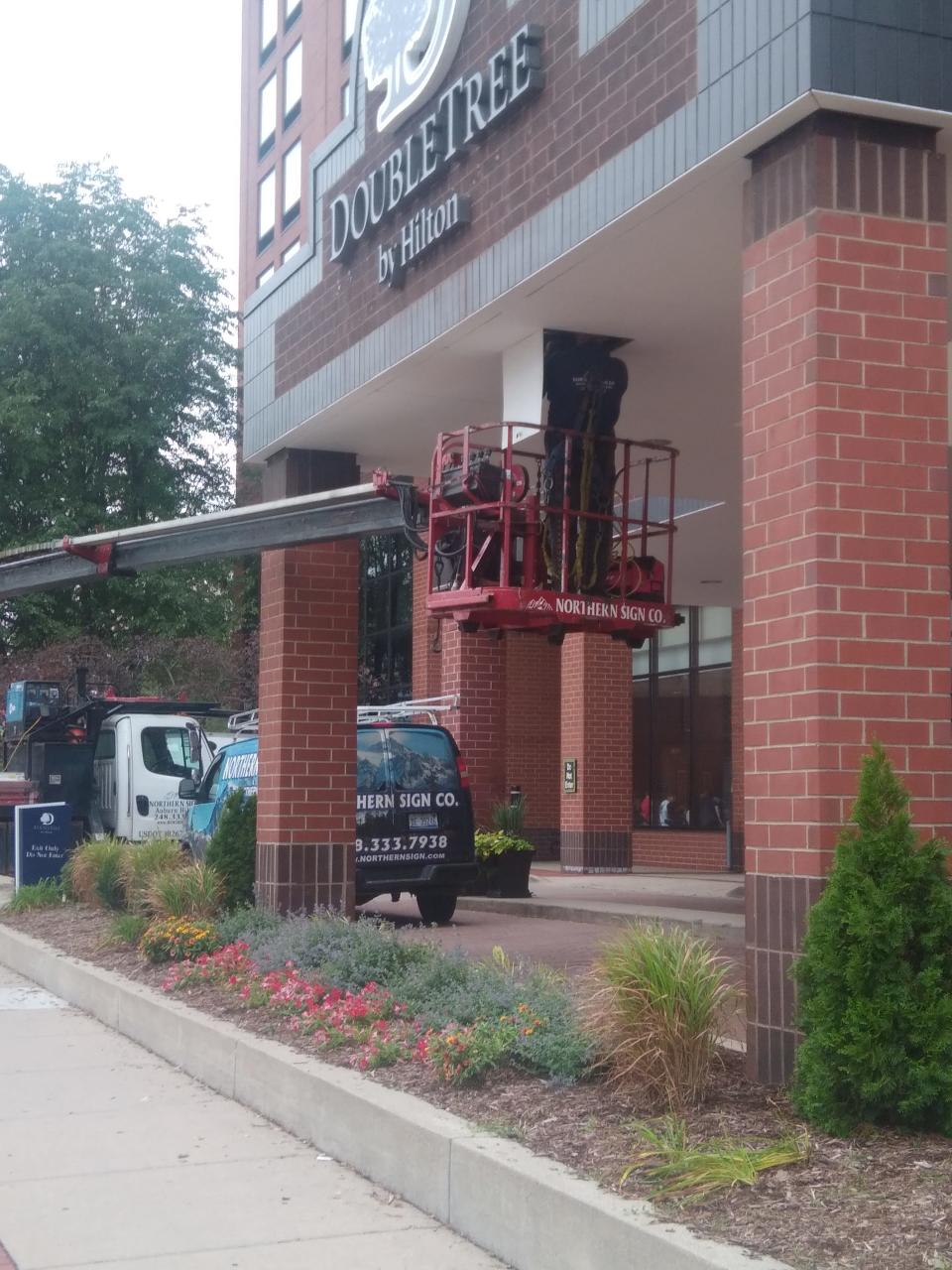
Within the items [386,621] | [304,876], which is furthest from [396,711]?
[386,621]

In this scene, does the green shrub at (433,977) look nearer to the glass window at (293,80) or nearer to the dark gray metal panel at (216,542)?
the dark gray metal panel at (216,542)

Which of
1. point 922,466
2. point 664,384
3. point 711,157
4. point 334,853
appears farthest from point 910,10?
point 334,853

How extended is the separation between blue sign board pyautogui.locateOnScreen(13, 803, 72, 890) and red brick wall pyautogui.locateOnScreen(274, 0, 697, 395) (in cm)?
709

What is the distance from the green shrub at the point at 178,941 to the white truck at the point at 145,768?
12448 mm

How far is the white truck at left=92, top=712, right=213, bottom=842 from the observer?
77.6ft

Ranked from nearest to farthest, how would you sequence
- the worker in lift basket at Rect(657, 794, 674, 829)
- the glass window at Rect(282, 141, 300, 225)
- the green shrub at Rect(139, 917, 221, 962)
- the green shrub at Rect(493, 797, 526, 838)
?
the green shrub at Rect(139, 917, 221, 962)
the green shrub at Rect(493, 797, 526, 838)
the worker in lift basket at Rect(657, 794, 674, 829)
the glass window at Rect(282, 141, 300, 225)

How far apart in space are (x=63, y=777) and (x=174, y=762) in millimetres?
1727

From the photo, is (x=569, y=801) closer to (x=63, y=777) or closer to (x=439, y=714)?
(x=439, y=714)

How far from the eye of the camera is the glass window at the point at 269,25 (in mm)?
40531

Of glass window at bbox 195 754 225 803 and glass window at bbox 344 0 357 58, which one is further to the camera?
glass window at bbox 344 0 357 58

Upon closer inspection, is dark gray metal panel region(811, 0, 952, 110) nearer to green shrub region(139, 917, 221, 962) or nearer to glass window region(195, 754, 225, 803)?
green shrub region(139, 917, 221, 962)

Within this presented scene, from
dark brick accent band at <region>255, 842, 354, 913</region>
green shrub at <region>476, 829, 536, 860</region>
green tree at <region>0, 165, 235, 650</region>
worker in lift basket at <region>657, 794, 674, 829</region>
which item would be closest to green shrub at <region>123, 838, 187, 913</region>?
dark brick accent band at <region>255, 842, 354, 913</region>

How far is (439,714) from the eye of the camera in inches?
759

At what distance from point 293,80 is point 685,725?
21.9m
